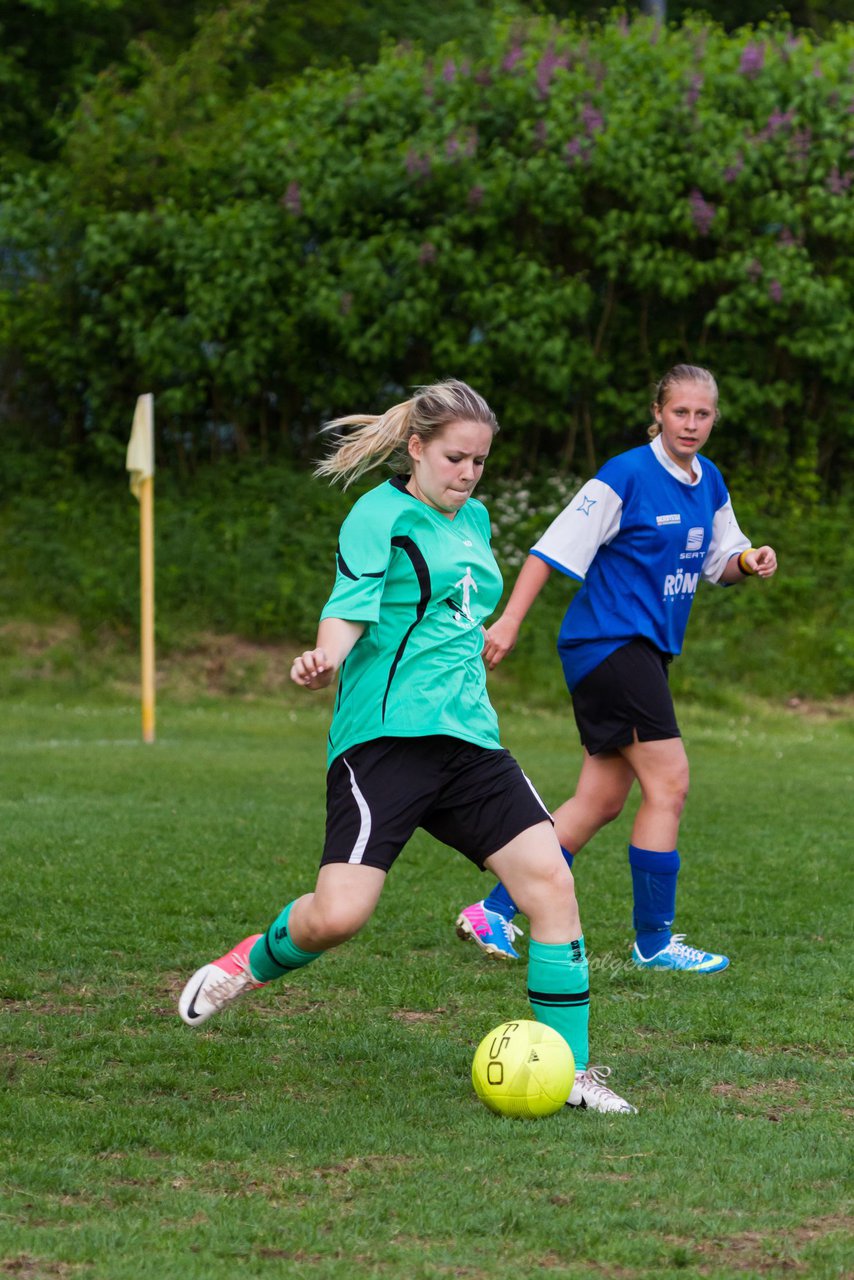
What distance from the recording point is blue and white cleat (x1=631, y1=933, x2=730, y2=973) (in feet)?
19.0

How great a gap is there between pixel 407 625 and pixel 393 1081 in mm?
1225

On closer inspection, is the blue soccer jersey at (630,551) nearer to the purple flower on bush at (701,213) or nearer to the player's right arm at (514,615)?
the player's right arm at (514,615)

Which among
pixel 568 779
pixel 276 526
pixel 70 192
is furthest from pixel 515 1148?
pixel 70 192

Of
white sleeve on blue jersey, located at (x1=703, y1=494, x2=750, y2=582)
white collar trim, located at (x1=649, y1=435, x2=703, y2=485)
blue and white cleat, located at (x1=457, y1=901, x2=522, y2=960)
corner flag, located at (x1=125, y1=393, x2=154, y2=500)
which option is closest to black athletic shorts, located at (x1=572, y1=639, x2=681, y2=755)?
white sleeve on blue jersey, located at (x1=703, y1=494, x2=750, y2=582)

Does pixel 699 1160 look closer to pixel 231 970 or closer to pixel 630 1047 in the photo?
pixel 630 1047

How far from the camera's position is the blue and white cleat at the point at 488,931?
19.6ft

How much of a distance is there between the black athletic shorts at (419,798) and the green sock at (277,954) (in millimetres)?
264

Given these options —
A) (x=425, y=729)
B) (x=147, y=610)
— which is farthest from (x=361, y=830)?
(x=147, y=610)

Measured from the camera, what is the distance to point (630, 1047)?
4.77m

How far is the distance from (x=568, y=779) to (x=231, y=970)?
661 cm

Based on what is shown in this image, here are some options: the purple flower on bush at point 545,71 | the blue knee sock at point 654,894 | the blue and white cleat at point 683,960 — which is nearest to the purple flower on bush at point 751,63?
the purple flower on bush at point 545,71

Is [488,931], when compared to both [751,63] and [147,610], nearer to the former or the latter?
[147,610]

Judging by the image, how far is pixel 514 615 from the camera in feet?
17.8

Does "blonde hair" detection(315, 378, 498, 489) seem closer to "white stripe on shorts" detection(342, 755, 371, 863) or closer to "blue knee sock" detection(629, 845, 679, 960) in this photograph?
"white stripe on shorts" detection(342, 755, 371, 863)
